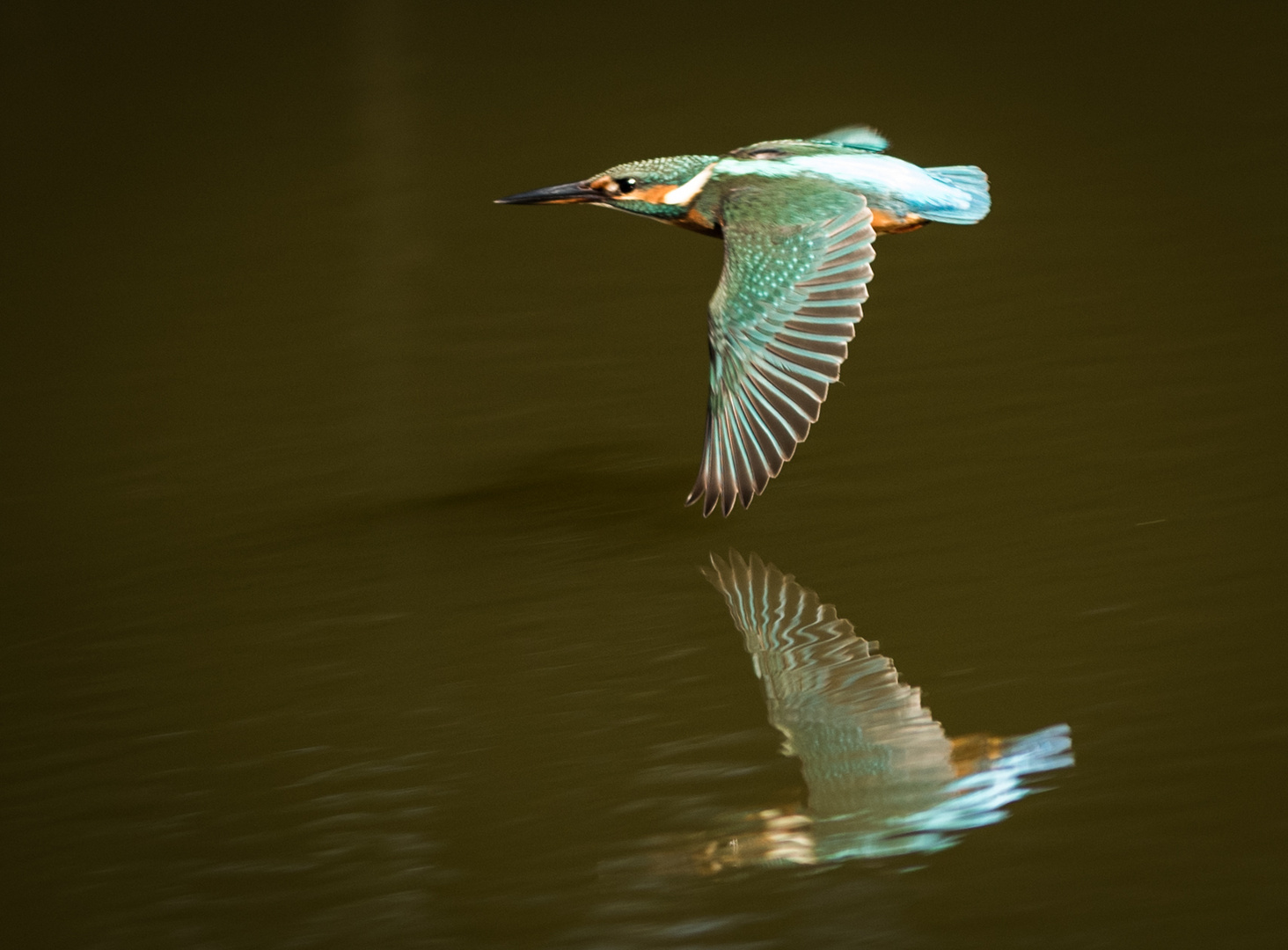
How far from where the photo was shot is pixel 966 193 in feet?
11.1

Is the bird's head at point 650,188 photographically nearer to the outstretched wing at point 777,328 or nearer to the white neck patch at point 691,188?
the white neck patch at point 691,188

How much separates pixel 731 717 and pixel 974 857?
561mm

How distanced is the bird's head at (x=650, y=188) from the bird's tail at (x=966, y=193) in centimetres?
47

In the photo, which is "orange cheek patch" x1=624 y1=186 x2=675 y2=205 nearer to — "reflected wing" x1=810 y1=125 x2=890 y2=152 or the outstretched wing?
the outstretched wing

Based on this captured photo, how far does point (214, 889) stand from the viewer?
2.35 meters

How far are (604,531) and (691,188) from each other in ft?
2.38

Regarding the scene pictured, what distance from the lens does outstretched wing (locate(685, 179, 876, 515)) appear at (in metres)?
2.92

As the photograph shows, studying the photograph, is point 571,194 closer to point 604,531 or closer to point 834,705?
point 604,531

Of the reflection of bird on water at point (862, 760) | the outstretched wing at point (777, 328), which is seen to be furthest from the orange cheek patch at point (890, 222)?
the reflection of bird on water at point (862, 760)

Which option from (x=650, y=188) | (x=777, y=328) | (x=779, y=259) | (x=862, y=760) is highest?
(x=650, y=188)

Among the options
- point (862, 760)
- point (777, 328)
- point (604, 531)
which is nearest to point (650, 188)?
point (777, 328)

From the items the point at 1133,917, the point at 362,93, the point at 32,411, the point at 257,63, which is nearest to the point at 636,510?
the point at 1133,917

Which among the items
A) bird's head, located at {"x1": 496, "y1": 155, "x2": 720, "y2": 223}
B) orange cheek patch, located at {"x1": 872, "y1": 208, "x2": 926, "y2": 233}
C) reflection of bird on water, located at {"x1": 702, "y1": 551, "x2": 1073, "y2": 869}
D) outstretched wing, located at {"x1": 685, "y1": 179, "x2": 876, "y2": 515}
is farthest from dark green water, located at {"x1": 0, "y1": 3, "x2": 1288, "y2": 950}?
bird's head, located at {"x1": 496, "y1": 155, "x2": 720, "y2": 223}

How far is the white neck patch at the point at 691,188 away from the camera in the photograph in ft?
10.9
